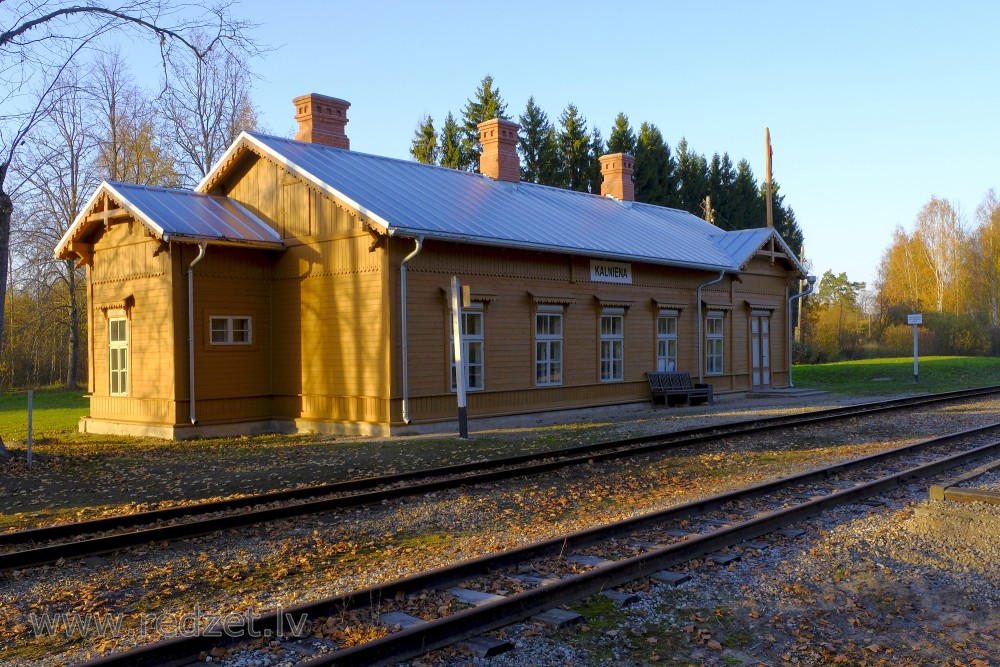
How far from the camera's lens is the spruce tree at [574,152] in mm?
50938

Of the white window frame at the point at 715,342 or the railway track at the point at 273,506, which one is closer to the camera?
the railway track at the point at 273,506

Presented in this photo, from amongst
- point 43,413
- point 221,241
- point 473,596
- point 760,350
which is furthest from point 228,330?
point 760,350

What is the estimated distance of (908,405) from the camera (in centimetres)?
2219

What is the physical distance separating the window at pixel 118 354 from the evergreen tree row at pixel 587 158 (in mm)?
33083

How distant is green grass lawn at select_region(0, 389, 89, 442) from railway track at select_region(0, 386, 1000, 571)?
36.2ft

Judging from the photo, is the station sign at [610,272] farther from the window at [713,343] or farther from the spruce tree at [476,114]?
the spruce tree at [476,114]

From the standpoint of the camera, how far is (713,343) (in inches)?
997

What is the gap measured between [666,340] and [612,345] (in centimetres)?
240

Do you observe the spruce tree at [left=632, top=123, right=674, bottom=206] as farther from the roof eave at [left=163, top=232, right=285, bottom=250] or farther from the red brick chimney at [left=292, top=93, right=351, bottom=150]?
the roof eave at [left=163, top=232, right=285, bottom=250]

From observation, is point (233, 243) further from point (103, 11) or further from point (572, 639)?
point (572, 639)

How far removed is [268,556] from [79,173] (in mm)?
33725

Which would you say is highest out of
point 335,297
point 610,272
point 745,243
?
point 745,243

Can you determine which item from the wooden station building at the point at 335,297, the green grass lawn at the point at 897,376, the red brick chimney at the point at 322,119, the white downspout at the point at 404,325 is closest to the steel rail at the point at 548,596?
the white downspout at the point at 404,325

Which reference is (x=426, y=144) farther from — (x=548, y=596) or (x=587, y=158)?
(x=548, y=596)
